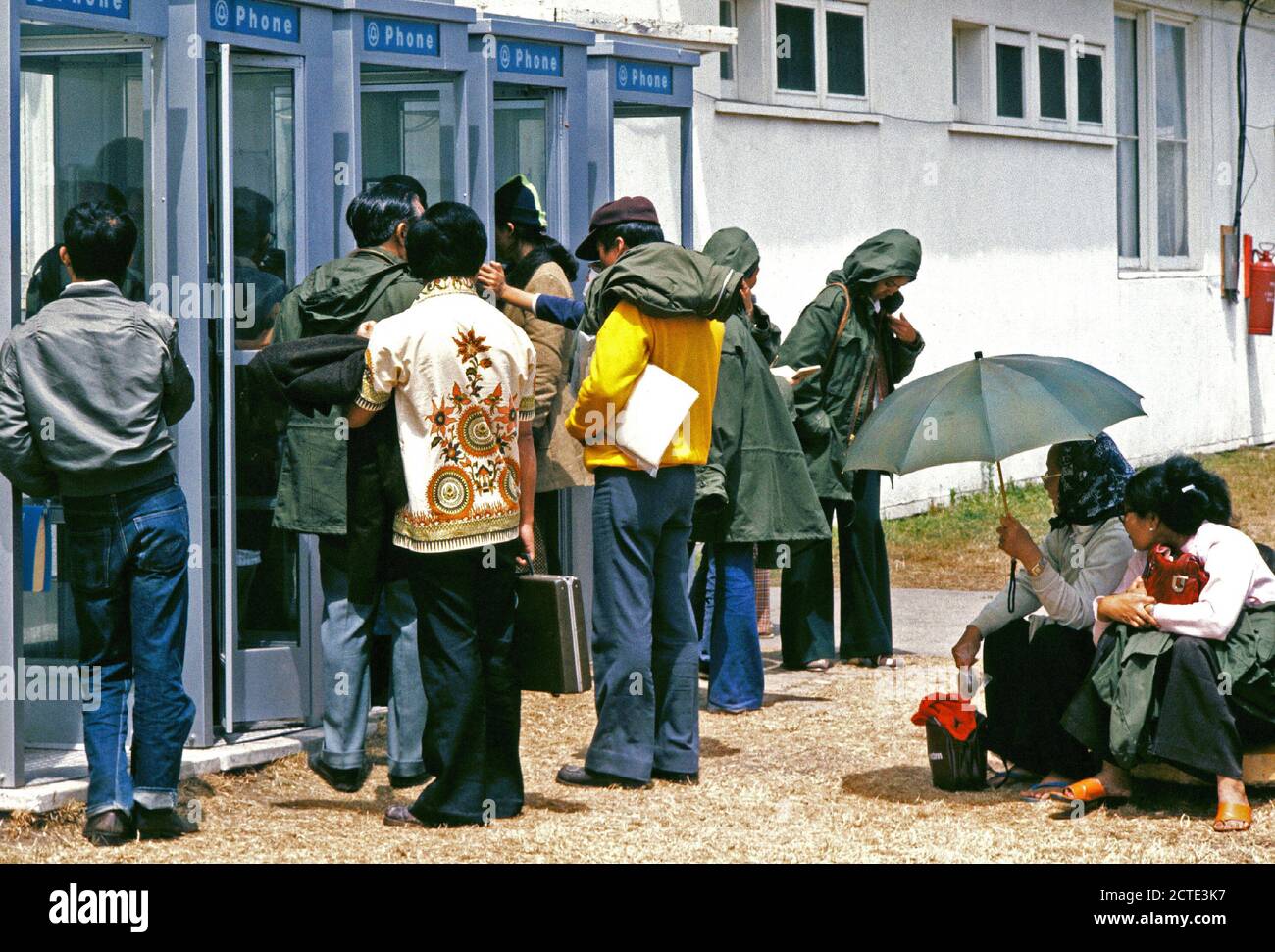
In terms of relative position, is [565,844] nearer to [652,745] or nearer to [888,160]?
[652,745]

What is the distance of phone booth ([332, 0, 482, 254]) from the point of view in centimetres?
726

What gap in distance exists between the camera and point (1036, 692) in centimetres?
666

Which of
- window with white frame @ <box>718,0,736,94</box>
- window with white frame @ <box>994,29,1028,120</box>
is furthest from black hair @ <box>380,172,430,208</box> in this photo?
window with white frame @ <box>994,29,1028,120</box>

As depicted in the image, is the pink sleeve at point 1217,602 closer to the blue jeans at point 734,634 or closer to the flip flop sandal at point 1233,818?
the flip flop sandal at point 1233,818

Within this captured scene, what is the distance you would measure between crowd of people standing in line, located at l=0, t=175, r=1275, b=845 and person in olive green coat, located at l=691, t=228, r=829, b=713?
A: 7 centimetres

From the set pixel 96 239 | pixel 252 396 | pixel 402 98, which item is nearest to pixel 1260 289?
pixel 402 98

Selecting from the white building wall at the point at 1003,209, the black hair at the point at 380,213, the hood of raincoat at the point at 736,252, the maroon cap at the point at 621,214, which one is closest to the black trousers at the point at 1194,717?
the maroon cap at the point at 621,214

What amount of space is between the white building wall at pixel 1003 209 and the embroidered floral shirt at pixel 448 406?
4407 mm

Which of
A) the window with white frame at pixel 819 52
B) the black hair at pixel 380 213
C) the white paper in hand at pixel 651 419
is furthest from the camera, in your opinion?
the window with white frame at pixel 819 52

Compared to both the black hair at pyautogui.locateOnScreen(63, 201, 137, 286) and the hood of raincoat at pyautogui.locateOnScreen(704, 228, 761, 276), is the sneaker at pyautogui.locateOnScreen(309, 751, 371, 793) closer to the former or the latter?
the black hair at pyautogui.locateOnScreen(63, 201, 137, 286)

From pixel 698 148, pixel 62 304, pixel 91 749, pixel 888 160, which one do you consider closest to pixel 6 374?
pixel 62 304

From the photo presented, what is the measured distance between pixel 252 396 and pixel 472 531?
4.51 feet

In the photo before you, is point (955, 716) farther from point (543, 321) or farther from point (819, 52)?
point (819, 52)

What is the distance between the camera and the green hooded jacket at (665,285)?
634cm
